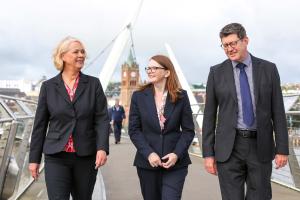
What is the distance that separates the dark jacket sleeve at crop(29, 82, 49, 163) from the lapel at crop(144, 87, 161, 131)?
2.77 feet

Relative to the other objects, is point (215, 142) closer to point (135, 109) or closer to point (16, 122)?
point (135, 109)

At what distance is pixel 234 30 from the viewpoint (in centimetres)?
411

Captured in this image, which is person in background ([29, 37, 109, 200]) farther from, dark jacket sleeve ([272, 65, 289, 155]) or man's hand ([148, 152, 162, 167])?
dark jacket sleeve ([272, 65, 289, 155])

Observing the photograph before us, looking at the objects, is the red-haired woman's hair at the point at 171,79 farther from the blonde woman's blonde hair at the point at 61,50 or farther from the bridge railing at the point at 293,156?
the bridge railing at the point at 293,156

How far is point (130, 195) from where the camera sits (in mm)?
8031

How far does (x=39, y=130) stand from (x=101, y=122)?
483mm

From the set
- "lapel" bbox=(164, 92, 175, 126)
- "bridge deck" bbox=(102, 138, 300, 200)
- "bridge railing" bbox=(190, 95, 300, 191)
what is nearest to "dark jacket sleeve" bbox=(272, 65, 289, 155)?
"lapel" bbox=(164, 92, 175, 126)

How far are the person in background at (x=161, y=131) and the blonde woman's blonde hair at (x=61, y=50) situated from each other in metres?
0.72

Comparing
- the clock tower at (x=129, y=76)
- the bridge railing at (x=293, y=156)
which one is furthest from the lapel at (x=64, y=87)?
the clock tower at (x=129, y=76)

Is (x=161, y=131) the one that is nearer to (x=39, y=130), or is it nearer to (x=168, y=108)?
(x=168, y=108)

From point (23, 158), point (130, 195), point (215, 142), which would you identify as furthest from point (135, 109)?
point (130, 195)

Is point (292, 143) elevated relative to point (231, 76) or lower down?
lower down

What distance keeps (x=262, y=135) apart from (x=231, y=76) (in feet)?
1.63

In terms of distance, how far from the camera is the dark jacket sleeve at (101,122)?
4238mm
